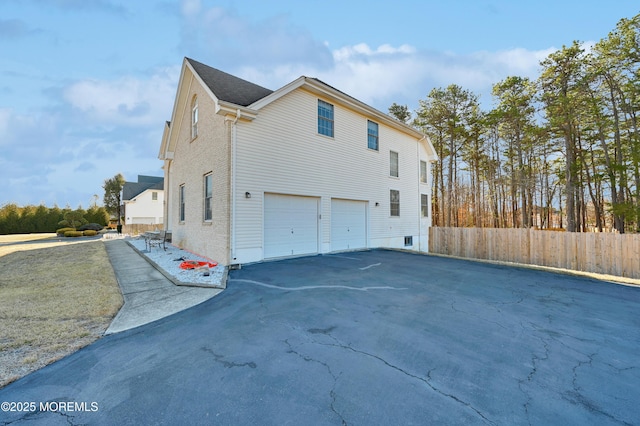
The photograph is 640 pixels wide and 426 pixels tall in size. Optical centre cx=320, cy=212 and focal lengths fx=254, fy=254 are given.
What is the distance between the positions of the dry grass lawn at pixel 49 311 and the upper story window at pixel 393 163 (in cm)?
1242

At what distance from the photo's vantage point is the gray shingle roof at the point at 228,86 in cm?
857

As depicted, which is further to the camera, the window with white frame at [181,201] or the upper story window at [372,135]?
the window with white frame at [181,201]

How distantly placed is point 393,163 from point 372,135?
2.20 meters

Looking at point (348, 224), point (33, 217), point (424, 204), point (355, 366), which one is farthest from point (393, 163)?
A: point (33, 217)

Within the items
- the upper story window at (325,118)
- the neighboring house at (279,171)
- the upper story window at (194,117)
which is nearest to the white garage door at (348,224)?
the neighboring house at (279,171)

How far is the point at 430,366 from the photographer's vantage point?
267cm

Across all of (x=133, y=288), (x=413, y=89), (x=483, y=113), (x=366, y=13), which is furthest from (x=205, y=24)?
(x=483, y=113)

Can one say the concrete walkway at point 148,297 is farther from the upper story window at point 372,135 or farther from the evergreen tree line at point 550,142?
the evergreen tree line at point 550,142

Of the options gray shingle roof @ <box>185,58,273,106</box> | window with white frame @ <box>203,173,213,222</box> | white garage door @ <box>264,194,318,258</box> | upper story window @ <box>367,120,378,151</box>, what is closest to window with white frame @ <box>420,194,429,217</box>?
upper story window @ <box>367,120,378,151</box>

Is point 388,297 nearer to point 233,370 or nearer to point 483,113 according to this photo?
point 233,370

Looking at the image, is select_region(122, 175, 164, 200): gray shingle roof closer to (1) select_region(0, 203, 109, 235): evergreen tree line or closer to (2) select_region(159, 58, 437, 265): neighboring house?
(1) select_region(0, 203, 109, 235): evergreen tree line

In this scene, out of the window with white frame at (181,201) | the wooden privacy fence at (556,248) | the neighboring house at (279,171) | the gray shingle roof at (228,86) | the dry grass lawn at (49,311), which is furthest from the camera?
the window with white frame at (181,201)

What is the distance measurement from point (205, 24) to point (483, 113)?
21608 millimetres

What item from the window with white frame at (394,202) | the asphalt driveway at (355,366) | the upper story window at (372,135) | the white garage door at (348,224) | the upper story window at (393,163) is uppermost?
the upper story window at (372,135)
